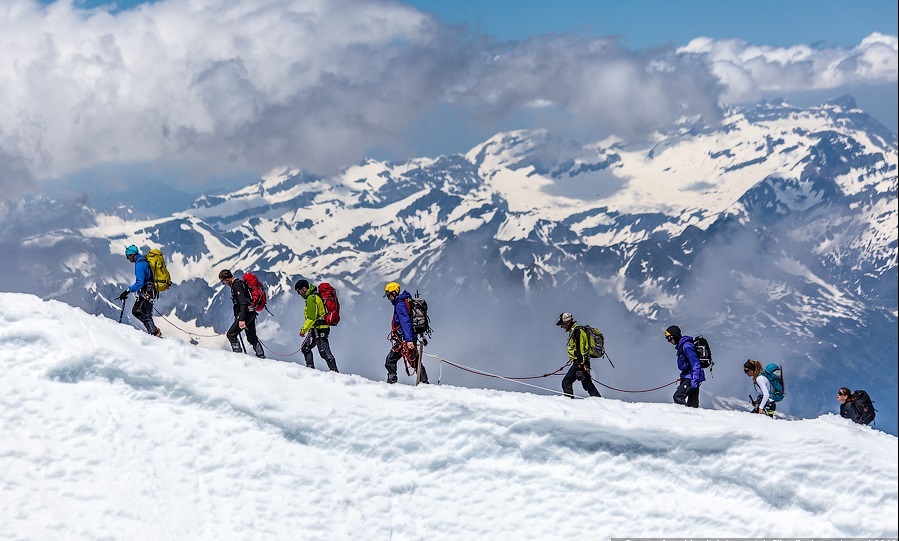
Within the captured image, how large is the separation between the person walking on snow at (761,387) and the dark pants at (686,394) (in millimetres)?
1716

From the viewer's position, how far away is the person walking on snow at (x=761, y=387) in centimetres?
2648

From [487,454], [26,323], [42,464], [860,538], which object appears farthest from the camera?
[26,323]

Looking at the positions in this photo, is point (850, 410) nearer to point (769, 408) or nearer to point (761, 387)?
point (769, 408)

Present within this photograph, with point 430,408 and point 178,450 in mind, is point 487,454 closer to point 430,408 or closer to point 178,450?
point 430,408

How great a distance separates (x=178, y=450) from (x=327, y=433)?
3784mm

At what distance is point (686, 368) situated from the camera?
86.9ft

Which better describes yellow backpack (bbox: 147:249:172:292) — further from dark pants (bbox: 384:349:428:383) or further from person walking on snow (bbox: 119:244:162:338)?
dark pants (bbox: 384:349:428:383)

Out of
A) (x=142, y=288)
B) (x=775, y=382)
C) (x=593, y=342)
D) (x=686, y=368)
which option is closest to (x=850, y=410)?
(x=775, y=382)

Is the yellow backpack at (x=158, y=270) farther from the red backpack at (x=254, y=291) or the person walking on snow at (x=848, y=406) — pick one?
the person walking on snow at (x=848, y=406)

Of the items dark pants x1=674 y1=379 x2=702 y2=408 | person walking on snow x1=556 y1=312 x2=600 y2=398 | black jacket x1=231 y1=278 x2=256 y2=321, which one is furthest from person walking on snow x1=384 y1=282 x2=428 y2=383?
dark pants x1=674 y1=379 x2=702 y2=408

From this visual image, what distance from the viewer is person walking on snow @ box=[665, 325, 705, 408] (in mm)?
26141

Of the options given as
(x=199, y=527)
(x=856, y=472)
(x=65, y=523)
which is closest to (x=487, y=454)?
(x=199, y=527)

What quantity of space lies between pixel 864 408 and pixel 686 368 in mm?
6095

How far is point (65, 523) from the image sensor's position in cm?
2016
